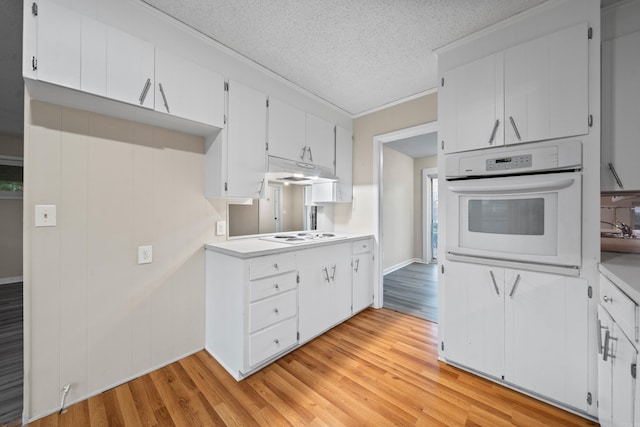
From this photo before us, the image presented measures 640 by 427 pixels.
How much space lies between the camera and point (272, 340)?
192cm

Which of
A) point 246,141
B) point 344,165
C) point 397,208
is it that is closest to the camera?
point 246,141

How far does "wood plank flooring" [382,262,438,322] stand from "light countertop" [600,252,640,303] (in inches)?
63.2

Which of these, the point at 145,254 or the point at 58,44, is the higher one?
the point at 58,44

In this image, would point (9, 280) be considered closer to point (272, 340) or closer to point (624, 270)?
point (272, 340)

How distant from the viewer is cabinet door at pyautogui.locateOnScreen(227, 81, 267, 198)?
2.00 m

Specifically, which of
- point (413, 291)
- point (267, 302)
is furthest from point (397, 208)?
point (267, 302)

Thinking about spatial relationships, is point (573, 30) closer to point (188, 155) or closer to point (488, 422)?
point (488, 422)

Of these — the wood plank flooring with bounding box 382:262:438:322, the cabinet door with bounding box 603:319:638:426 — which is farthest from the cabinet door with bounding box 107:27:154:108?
the wood plank flooring with bounding box 382:262:438:322

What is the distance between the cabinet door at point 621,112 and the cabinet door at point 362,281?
6.55ft

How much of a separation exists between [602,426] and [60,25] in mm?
3530

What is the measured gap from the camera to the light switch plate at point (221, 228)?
222cm

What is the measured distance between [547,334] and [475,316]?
15.1 inches

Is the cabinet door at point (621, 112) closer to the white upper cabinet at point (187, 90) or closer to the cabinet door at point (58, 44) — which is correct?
the white upper cabinet at point (187, 90)

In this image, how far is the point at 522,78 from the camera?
5.28 ft
